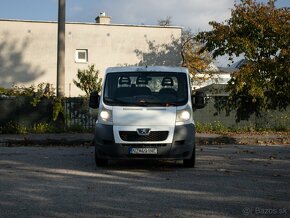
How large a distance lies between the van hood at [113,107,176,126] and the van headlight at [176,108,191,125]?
92 millimetres

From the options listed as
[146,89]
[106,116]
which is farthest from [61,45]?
[106,116]

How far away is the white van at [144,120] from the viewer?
10.5 meters

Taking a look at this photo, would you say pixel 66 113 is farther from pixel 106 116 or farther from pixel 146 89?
pixel 106 116

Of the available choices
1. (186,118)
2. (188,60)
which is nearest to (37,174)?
(186,118)

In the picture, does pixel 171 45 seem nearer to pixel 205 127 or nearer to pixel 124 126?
pixel 205 127

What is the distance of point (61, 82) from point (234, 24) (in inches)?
280

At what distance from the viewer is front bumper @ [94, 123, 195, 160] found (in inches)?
412

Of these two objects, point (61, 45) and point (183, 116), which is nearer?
point (183, 116)

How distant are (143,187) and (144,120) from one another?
197 centimetres

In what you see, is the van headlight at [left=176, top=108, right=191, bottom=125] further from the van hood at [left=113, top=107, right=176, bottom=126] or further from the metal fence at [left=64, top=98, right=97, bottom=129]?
the metal fence at [left=64, top=98, right=97, bottom=129]

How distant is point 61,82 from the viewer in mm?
19844

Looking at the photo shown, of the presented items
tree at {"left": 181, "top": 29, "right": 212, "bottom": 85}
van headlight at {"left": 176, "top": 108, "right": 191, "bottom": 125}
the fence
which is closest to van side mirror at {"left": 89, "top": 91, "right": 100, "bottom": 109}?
van headlight at {"left": 176, "top": 108, "right": 191, "bottom": 125}

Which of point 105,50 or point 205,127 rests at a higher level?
point 105,50

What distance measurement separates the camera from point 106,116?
422 inches
